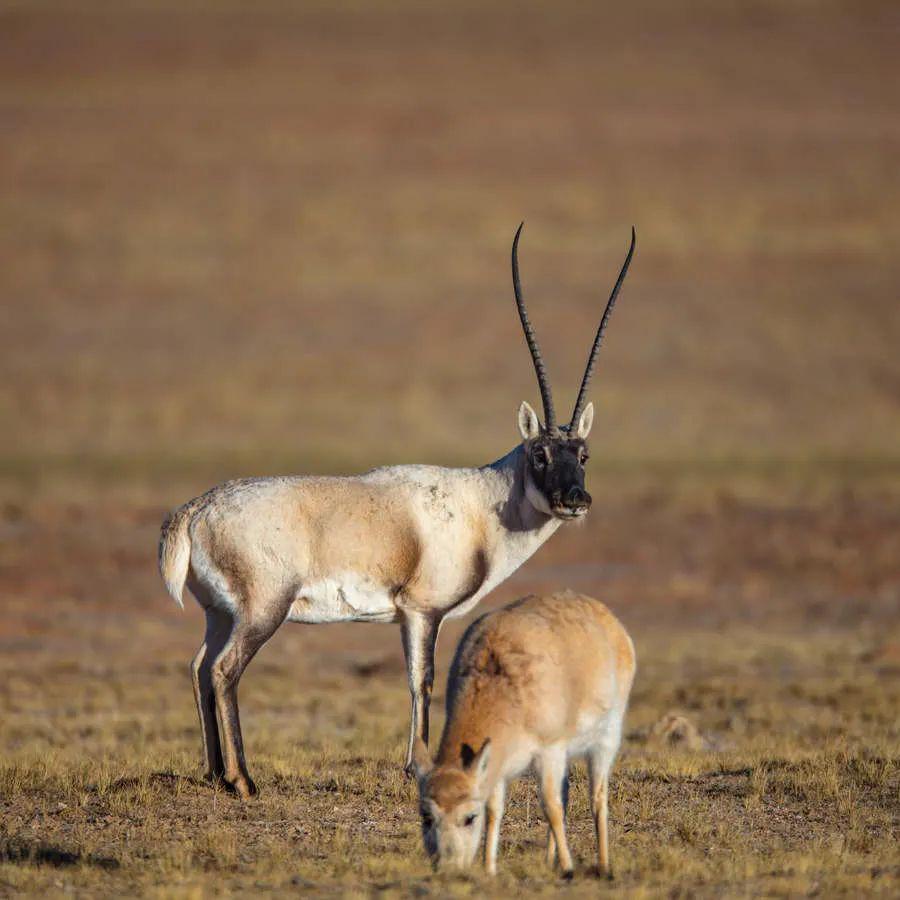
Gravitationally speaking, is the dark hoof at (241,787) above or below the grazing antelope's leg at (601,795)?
below

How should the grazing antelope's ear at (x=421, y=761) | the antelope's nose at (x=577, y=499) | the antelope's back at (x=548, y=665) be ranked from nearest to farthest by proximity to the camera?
the grazing antelope's ear at (x=421, y=761)
the antelope's back at (x=548, y=665)
the antelope's nose at (x=577, y=499)

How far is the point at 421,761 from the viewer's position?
9414mm

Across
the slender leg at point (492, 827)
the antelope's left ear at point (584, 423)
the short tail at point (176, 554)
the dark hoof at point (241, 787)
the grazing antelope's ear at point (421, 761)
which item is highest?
the antelope's left ear at point (584, 423)

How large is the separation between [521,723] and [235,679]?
3.29m

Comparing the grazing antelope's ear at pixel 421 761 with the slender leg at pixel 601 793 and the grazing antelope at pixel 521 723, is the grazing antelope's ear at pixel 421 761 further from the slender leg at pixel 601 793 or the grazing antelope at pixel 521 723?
the slender leg at pixel 601 793

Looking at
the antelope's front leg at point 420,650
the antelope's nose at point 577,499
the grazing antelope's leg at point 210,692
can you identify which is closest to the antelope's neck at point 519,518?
the antelope's nose at point 577,499

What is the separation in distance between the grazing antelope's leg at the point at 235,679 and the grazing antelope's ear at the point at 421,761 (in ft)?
9.38

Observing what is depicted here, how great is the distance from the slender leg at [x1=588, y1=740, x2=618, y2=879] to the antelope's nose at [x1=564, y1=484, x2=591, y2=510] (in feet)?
8.42

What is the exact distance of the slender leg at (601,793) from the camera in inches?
385

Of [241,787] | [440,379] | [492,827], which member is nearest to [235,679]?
[241,787]

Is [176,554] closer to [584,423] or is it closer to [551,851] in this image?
[584,423]

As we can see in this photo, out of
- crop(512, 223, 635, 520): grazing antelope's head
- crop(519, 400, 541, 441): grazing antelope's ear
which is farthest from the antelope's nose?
crop(519, 400, 541, 441): grazing antelope's ear

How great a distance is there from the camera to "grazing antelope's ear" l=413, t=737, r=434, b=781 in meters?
9.37

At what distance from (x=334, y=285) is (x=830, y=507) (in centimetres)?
Result: 3033
